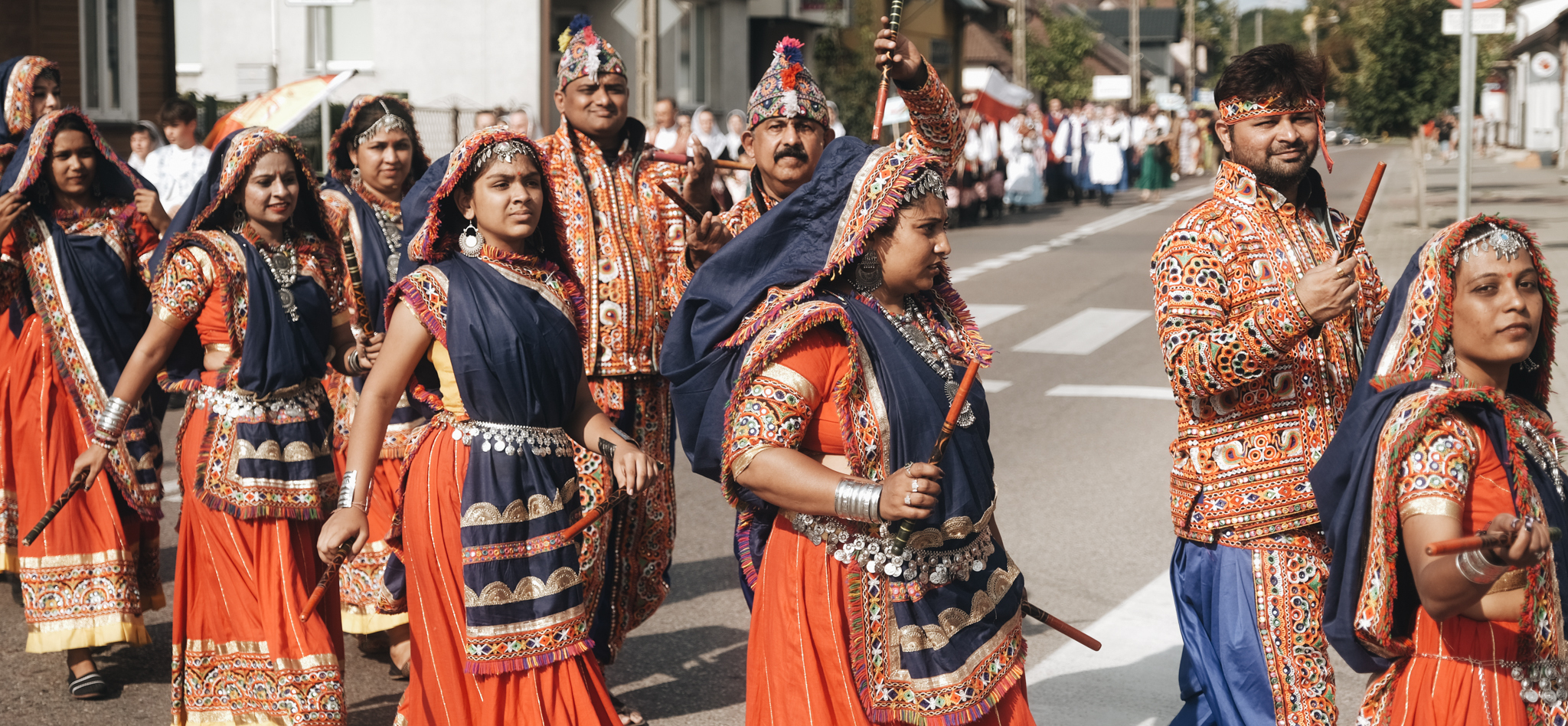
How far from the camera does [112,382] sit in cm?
602

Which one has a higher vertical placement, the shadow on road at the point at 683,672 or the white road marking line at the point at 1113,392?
the white road marking line at the point at 1113,392

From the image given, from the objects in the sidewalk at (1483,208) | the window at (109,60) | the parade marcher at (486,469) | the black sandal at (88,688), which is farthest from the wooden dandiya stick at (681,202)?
the window at (109,60)

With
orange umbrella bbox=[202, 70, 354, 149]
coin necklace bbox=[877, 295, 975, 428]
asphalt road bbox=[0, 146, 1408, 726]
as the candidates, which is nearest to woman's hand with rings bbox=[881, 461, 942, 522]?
coin necklace bbox=[877, 295, 975, 428]

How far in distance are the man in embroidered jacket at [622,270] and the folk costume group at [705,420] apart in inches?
0.6

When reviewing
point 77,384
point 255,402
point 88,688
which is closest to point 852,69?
point 77,384

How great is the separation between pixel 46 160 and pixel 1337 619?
4.97 metres

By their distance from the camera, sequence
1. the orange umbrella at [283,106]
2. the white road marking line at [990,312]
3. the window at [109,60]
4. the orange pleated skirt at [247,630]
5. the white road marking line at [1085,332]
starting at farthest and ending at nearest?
the window at [109,60], the white road marking line at [990,312], the white road marking line at [1085,332], the orange umbrella at [283,106], the orange pleated skirt at [247,630]

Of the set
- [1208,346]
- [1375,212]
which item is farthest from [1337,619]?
[1375,212]

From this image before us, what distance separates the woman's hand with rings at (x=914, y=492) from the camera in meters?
2.96

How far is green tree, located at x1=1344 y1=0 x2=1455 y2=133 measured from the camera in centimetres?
2094

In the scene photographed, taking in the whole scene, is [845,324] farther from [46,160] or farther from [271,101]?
[271,101]

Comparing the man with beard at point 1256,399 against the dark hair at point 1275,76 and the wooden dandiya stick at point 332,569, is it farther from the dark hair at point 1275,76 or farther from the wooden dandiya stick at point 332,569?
the wooden dandiya stick at point 332,569

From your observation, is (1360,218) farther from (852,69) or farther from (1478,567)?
(852,69)

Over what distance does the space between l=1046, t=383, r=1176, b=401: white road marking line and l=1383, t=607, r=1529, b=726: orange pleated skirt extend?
25.5 feet
